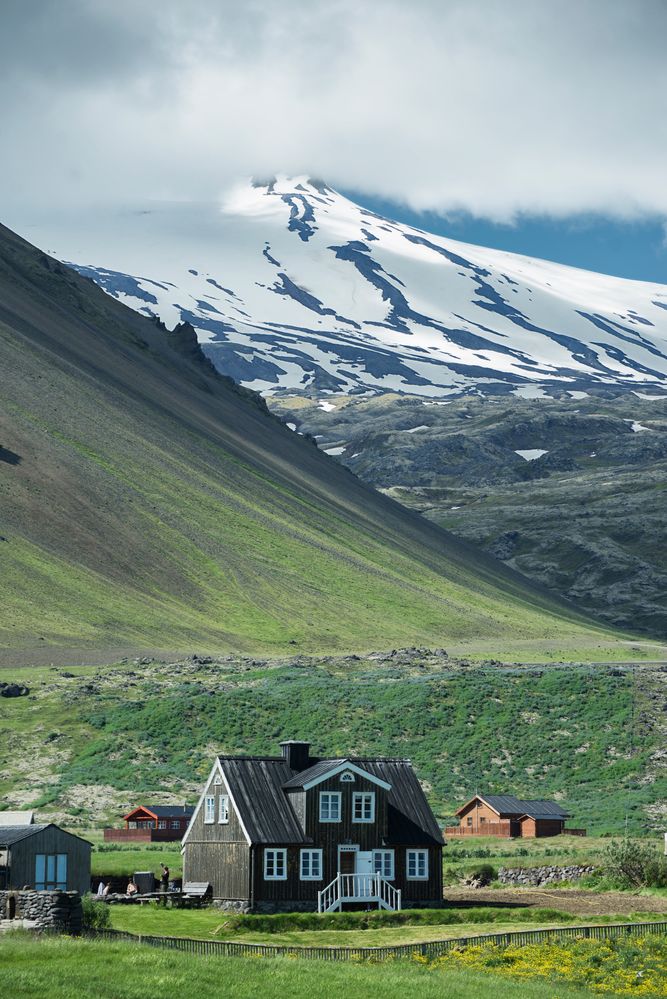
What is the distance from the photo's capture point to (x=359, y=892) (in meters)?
57.1

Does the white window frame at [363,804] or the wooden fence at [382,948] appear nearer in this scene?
the wooden fence at [382,948]

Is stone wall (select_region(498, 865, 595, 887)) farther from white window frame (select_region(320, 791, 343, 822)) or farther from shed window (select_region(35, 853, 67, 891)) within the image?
shed window (select_region(35, 853, 67, 891))

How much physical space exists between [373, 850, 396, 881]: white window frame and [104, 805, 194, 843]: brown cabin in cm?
2674

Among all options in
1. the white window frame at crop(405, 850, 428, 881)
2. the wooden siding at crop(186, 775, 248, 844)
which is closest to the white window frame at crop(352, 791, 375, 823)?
the white window frame at crop(405, 850, 428, 881)

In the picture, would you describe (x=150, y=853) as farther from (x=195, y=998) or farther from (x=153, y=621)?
(x=153, y=621)

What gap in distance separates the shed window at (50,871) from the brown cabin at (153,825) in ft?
101

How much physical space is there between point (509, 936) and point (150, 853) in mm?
32431

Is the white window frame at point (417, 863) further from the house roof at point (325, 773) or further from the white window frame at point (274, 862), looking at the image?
the white window frame at point (274, 862)

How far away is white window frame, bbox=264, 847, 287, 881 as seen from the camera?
55219 mm

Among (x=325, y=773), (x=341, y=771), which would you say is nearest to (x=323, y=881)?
(x=325, y=773)

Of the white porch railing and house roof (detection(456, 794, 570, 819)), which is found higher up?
house roof (detection(456, 794, 570, 819))

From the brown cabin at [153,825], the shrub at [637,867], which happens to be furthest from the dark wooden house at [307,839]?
the brown cabin at [153,825]

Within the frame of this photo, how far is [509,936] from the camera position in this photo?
4475 cm

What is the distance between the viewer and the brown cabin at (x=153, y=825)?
82500 millimetres
